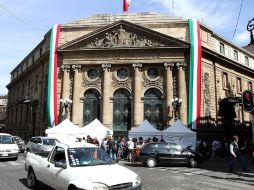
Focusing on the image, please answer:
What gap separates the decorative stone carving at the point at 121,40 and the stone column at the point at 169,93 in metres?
2.53

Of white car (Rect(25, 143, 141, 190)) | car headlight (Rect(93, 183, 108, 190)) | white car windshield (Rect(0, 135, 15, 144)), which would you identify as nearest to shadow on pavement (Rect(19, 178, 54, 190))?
white car (Rect(25, 143, 141, 190))

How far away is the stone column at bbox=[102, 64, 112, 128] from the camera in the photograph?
31.4 meters

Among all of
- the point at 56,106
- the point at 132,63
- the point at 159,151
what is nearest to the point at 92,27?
the point at 132,63

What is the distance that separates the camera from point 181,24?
107 ft

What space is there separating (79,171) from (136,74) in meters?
24.4

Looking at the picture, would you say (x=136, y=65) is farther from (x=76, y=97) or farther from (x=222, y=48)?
(x=222, y=48)

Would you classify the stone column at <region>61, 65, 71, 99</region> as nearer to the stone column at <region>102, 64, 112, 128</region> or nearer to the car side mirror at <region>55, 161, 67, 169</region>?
the stone column at <region>102, 64, 112, 128</region>

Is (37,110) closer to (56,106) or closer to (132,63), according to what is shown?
(56,106)

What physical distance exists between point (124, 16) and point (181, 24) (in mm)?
6779

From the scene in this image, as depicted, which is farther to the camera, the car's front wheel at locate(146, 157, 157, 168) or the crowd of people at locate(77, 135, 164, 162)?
the crowd of people at locate(77, 135, 164, 162)

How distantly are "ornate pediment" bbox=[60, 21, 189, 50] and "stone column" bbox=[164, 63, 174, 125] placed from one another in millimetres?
2365

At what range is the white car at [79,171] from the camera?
24.3 feet

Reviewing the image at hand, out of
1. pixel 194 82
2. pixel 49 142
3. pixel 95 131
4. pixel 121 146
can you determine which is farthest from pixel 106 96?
pixel 49 142

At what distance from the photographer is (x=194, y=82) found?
99.3 ft
